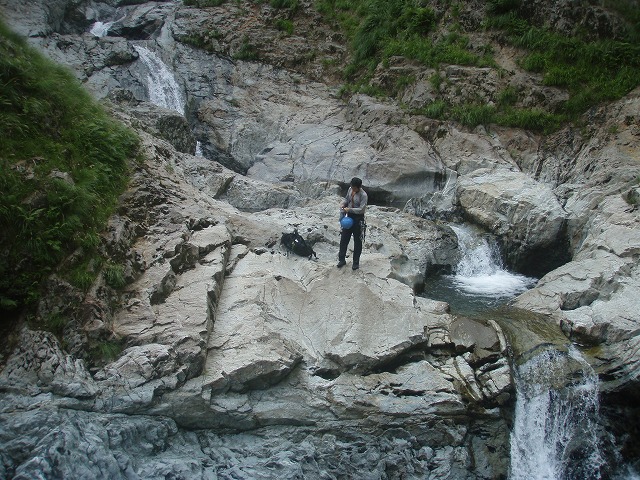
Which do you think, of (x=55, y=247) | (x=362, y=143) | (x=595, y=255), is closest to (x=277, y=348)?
(x=55, y=247)

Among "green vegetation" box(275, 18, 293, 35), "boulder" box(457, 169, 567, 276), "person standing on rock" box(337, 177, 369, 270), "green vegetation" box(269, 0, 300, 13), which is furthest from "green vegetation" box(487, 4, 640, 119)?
"person standing on rock" box(337, 177, 369, 270)

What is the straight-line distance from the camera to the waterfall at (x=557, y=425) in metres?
8.72

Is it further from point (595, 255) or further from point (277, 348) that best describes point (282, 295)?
point (595, 255)

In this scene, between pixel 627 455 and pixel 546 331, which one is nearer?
pixel 627 455

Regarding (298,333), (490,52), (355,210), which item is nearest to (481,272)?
(355,210)

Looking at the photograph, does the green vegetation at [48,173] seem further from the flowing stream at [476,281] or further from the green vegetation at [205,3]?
the green vegetation at [205,3]

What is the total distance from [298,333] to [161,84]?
17.2m

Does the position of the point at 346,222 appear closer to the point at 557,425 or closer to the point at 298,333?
the point at 298,333

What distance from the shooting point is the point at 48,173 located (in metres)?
8.97

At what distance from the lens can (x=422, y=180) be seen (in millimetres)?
18969

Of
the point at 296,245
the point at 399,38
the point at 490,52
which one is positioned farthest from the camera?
the point at 399,38

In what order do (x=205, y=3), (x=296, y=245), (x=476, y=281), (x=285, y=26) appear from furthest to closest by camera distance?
(x=205, y=3) → (x=285, y=26) → (x=476, y=281) → (x=296, y=245)

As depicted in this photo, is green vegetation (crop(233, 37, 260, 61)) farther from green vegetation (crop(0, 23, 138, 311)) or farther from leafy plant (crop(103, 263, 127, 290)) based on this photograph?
leafy plant (crop(103, 263, 127, 290))

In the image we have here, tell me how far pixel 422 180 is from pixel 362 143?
3.25 meters
